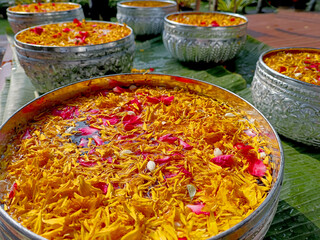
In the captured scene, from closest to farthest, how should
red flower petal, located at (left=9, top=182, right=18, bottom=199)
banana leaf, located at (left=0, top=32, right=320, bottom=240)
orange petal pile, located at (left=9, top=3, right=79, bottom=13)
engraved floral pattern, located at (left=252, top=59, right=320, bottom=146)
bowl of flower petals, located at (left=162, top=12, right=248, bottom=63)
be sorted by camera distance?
red flower petal, located at (left=9, top=182, right=18, bottom=199) < banana leaf, located at (left=0, top=32, right=320, bottom=240) < engraved floral pattern, located at (left=252, top=59, right=320, bottom=146) < bowl of flower petals, located at (left=162, top=12, right=248, bottom=63) < orange petal pile, located at (left=9, top=3, right=79, bottom=13)

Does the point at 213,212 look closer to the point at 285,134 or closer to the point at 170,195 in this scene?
the point at 170,195

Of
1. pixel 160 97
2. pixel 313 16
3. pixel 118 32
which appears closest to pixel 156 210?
pixel 160 97

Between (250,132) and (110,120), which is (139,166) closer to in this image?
(110,120)

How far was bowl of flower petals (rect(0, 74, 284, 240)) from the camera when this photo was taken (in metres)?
0.68

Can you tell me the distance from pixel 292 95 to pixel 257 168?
982 mm

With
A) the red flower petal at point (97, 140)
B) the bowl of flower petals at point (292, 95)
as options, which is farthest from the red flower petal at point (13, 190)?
the bowl of flower petals at point (292, 95)

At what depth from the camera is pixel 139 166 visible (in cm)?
89

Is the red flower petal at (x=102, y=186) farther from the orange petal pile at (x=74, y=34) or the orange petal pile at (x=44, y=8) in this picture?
the orange petal pile at (x=44, y=8)

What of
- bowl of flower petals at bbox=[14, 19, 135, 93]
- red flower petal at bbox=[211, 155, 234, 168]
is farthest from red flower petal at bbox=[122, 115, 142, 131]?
bowl of flower petals at bbox=[14, 19, 135, 93]

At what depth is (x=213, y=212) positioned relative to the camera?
0.72 m

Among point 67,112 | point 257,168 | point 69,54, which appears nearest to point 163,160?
point 257,168

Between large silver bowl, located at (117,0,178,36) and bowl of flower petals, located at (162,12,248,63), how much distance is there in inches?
39.2

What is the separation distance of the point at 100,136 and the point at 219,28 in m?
2.21

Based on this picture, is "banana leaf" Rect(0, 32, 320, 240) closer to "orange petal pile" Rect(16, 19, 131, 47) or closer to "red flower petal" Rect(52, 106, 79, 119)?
"orange petal pile" Rect(16, 19, 131, 47)
